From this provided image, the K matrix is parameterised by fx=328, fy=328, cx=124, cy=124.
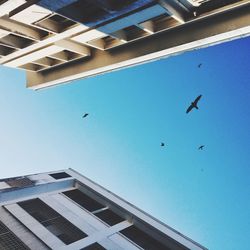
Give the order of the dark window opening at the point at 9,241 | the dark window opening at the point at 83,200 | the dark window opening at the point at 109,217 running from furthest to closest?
the dark window opening at the point at 83,200, the dark window opening at the point at 109,217, the dark window opening at the point at 9,241

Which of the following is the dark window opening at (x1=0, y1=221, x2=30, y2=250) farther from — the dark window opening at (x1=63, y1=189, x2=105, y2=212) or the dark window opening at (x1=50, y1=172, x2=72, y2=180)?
the dark window opening at (x1=50, y1=172, x2=72, y2=180)

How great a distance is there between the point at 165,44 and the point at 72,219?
13.0 meters

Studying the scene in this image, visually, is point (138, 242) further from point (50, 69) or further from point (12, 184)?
point (50, 69)

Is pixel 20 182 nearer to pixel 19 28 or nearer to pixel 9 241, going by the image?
pixel 9 241

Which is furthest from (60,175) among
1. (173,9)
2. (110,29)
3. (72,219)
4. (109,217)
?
(173,9)

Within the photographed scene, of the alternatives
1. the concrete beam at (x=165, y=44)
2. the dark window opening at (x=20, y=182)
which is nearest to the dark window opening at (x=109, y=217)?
the dark window opening at (x=20, y=182)

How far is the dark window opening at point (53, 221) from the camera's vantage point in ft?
65.3

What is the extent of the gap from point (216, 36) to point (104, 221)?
16407 millimetres

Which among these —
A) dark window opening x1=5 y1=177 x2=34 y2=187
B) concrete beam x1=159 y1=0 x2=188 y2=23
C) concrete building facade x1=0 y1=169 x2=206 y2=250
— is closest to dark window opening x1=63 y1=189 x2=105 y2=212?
concrete building facade x1=0 y1=169 x2=206 y2=250

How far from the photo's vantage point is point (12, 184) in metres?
22.6

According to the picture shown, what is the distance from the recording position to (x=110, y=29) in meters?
13.4

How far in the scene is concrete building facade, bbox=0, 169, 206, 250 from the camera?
1817 centimetres

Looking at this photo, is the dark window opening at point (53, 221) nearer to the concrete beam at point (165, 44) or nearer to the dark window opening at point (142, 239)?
the dark window opening at point (142, 239)

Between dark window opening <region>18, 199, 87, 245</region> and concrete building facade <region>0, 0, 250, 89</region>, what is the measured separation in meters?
9.21
